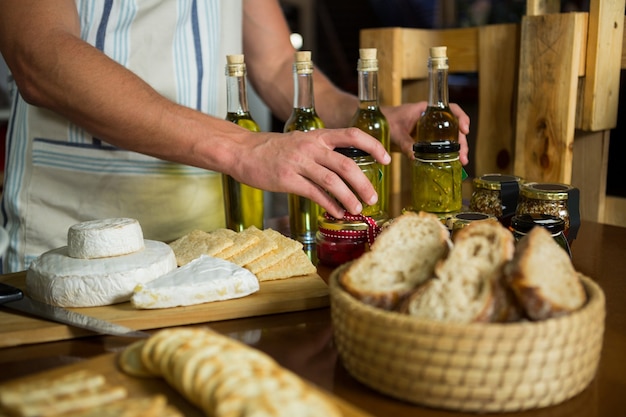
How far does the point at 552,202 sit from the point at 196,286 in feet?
2.04

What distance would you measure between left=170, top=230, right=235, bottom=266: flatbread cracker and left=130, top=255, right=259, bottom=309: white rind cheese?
4.5 inches

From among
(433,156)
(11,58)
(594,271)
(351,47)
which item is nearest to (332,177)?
(433,156)

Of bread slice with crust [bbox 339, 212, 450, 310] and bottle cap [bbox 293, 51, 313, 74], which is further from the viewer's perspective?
bottle cap [bbox 293, 51, 313, 74]

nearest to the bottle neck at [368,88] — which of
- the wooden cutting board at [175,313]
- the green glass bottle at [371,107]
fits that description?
the green glass bottle at [371,107]

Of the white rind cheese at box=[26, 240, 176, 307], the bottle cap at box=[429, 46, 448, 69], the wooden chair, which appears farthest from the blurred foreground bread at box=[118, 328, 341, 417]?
the wooden chair

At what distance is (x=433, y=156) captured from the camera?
1.30 m

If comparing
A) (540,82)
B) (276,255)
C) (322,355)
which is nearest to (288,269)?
(276,255)

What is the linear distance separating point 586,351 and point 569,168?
1.21m

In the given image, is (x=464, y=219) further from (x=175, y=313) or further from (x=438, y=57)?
(x=175, y=313)

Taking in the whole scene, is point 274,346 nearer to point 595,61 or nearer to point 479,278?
point 479,278

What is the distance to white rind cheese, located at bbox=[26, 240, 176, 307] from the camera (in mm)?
1047

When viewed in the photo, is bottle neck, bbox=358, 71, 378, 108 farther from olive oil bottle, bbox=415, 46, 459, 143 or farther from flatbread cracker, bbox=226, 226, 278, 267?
flatbread cracker, bbox=226, 226, 278, 267

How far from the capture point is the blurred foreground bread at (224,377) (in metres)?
0.63

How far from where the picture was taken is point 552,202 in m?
1.25
